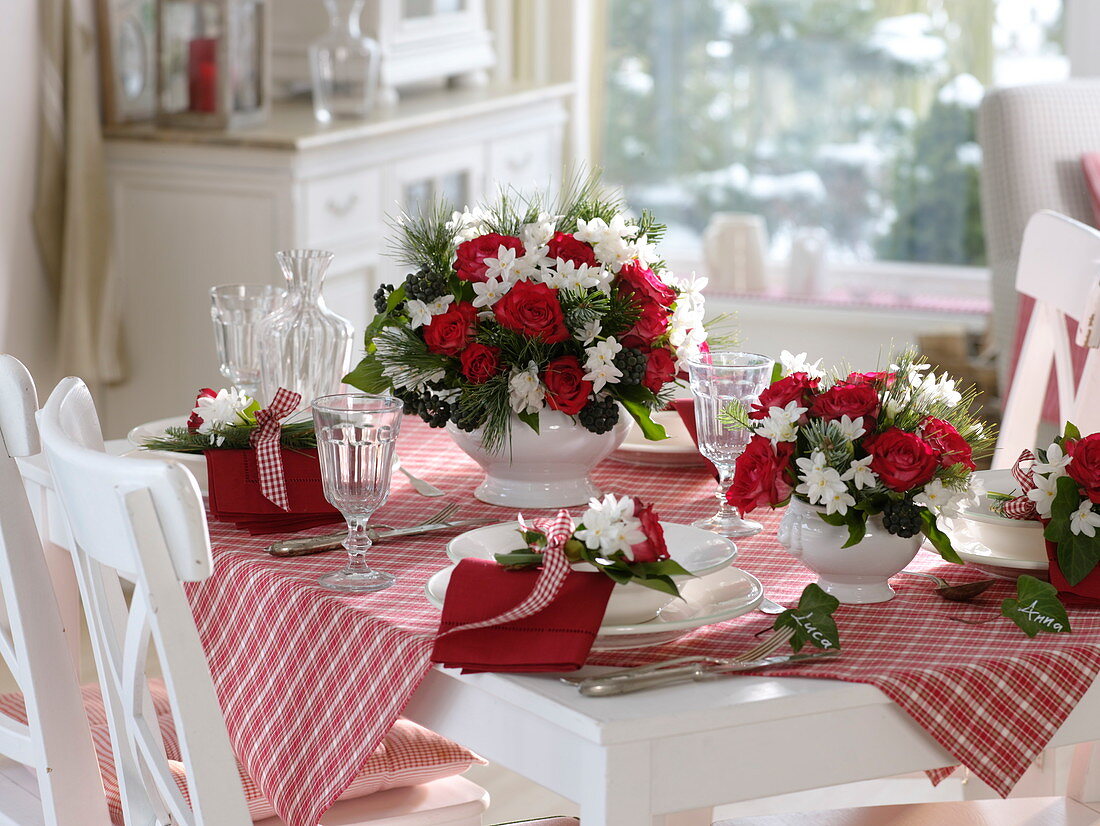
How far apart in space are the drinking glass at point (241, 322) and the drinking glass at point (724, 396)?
1.78 ft

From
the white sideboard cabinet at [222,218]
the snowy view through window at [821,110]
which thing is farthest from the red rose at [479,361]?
the snowy view through window at [821,110]

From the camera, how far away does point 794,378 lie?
124 cm

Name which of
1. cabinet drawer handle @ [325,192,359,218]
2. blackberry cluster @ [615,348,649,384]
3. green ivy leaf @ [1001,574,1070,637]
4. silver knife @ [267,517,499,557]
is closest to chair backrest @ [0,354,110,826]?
silver knife @ [267,517,499,557]

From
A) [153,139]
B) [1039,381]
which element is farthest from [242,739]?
[153,139]

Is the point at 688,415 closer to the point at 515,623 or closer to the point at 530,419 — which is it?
the point at 530,419

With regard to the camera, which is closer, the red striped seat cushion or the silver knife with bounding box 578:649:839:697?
the silver knife with bounding box 578:649:839:697

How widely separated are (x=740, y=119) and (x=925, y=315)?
814 millimetres

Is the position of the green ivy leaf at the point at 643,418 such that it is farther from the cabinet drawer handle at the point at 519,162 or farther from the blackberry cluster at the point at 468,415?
the cabinet drawer handle at the point at 519,162

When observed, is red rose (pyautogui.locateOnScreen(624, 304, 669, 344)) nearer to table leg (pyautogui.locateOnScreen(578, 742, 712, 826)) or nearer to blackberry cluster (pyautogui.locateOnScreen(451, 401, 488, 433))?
blackberry cluster (pyautogui.locateOnScreen(451, 401, 488, 433))

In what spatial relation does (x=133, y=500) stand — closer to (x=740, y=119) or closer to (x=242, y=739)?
(x=242, y=739)

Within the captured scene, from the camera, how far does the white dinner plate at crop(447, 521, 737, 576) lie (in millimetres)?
1176

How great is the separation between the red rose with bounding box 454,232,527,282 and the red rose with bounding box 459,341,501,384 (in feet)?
0.22

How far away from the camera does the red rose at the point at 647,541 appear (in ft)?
3.51

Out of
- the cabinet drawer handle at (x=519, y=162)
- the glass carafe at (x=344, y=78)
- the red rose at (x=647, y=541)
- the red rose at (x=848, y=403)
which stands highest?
the glass carafe at (x=344, y=78)
